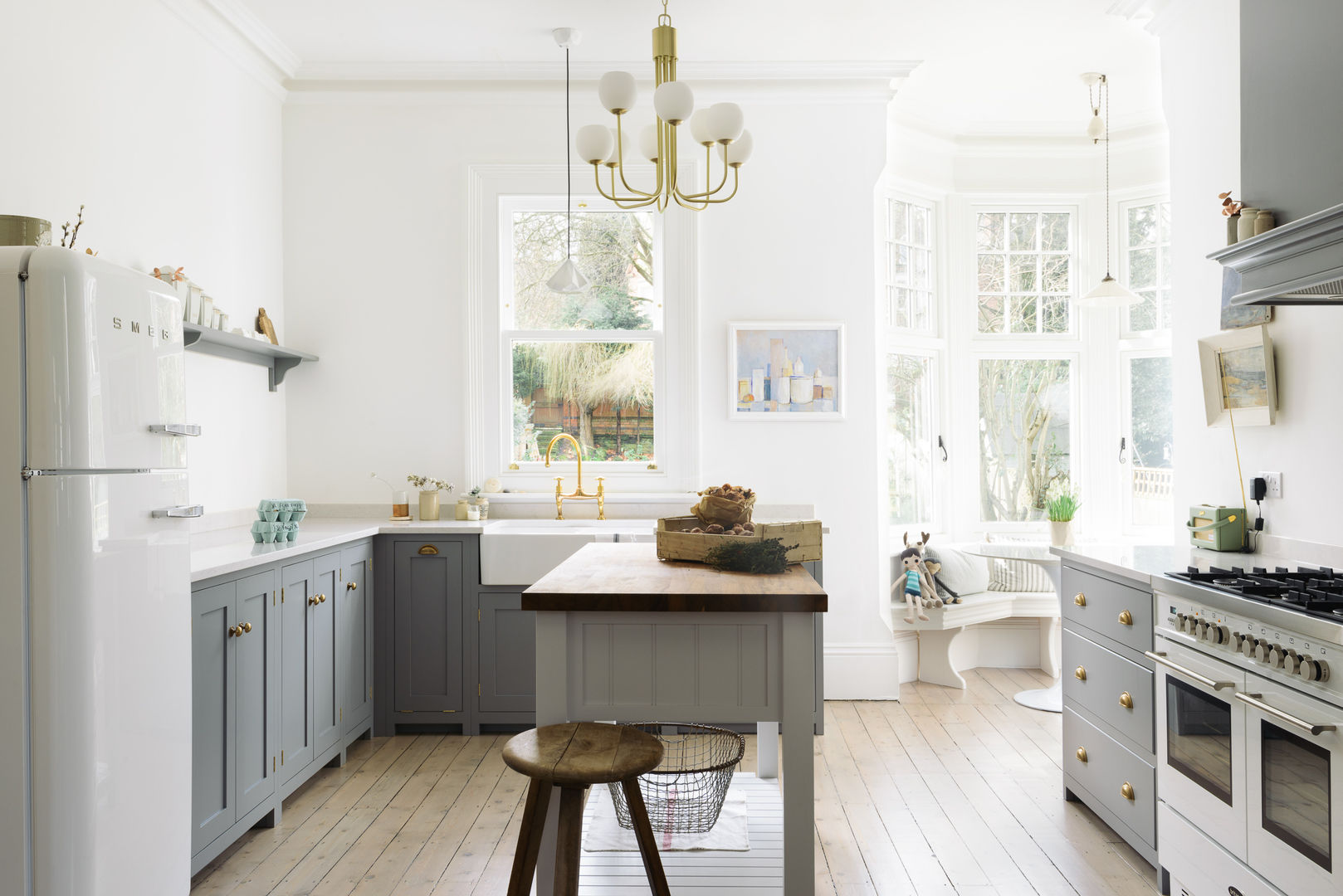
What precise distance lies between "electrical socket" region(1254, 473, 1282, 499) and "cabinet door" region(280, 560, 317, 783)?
11.1 ft

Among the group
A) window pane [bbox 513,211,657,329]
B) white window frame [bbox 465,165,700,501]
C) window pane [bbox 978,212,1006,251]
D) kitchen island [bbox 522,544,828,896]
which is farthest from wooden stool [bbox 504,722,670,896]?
window pane [bbox 978,212,1006,251]

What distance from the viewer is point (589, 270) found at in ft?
15.3

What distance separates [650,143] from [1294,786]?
253 cm

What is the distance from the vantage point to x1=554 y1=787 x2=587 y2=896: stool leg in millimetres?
1777

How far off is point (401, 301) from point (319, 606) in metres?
1.79

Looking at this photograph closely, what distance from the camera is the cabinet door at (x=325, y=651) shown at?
3387 millimetres

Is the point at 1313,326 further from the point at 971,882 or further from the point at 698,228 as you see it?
the point at 698,228

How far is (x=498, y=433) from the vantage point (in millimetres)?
4602

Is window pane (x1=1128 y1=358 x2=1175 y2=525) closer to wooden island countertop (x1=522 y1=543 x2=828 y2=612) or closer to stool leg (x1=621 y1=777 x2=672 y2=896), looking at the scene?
wooden island countertop (x1=522 y1=543 x2=828 y2=612)

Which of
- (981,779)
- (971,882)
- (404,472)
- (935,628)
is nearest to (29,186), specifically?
(404,472)

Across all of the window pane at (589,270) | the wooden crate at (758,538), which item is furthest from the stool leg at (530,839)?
the window pane at (589,270)

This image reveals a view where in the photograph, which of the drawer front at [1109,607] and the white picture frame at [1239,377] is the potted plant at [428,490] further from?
the white picture frame at [1239,377]

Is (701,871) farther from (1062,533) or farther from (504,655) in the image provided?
(1062,533)

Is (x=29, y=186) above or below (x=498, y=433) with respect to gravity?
above
